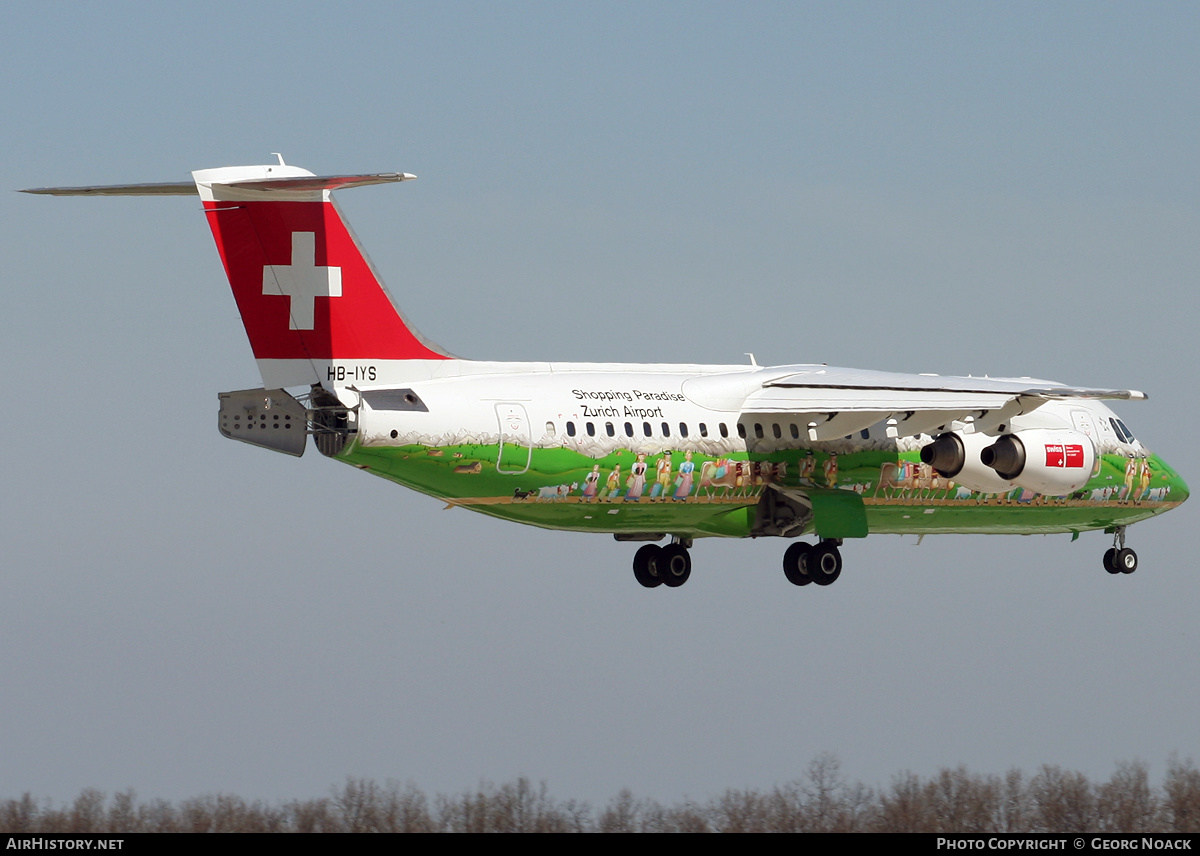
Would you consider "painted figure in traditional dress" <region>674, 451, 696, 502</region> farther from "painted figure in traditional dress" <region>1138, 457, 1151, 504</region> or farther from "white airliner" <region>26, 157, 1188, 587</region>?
"painted figure in traditional dress" <region>1138, 457, 1151, 504</region>

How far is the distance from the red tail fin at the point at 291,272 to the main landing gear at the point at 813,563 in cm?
552

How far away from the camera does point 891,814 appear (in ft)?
66.4

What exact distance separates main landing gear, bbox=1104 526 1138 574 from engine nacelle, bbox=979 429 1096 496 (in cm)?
350

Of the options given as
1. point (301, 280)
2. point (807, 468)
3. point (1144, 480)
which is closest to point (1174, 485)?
point (1144, 480)

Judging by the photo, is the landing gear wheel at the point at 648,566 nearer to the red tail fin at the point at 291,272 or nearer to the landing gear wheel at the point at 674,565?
the landing gear wheel at the point at 674,565

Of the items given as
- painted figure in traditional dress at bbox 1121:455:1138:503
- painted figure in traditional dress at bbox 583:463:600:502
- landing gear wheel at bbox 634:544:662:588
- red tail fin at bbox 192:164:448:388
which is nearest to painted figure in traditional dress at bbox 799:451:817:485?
landing gear wheel at bbox 634:544:662:588

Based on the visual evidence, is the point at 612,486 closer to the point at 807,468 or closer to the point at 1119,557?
the point at 807,468

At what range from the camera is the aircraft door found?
18859 mm

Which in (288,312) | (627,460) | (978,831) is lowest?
(978,831)

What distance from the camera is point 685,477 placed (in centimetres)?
2019

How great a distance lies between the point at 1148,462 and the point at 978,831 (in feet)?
19.1

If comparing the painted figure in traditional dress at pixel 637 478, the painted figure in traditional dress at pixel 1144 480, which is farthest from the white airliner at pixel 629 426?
the painted figure in traditional dress at pixel 1144 480
